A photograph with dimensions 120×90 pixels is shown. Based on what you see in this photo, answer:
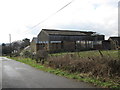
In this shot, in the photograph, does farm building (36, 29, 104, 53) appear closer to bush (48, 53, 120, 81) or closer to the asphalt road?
bush (48, 53, 120, 81)

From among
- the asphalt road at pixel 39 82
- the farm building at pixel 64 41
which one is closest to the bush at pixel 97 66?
the asphalt road at pixel 39 82

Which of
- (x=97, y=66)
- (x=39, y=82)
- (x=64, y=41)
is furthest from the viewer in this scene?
(x=64, y=41)

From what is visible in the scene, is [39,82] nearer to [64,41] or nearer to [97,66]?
[97,66]

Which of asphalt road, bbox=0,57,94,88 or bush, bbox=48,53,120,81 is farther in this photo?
bush, bbox=48,53,120,81

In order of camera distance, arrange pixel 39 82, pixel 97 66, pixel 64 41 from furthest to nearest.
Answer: pixel 64 41 < pixel 97 66 < pixel 39 82

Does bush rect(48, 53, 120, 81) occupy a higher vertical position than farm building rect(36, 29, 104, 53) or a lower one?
lower

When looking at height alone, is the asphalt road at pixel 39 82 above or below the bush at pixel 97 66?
below

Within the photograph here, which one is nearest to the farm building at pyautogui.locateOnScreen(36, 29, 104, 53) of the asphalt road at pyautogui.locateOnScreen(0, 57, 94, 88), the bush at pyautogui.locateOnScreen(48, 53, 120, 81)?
the bush at pyautogui.locateOnScreen(48, 53, 120, 81)

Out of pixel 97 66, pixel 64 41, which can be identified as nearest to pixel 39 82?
pixel 97 66

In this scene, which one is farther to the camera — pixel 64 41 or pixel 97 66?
pixel 64 41

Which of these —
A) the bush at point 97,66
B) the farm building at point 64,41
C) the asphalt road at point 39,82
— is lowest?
the asphalt road at point 39,82

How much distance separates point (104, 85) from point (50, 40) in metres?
42.7

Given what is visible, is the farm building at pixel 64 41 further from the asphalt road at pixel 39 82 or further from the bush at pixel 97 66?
the asphalt road at pixel 39 82

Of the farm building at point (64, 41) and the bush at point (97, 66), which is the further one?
the farm building at point (64, 41)
